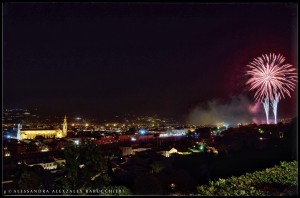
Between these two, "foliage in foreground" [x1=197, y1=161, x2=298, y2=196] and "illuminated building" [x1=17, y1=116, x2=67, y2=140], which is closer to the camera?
"foliage in foreground" [x1=197, y1=161, x2=298, y2=196]

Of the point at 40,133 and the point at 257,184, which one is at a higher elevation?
the point at 257,184

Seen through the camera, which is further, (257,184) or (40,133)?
(40,133)

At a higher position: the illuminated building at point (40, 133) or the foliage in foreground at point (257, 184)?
the foliage in foreground at point (257, 184)

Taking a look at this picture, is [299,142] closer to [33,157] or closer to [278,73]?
[278,73]

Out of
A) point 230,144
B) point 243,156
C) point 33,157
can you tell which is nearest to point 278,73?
point 243,156

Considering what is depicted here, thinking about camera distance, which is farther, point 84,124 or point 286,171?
point 84,124

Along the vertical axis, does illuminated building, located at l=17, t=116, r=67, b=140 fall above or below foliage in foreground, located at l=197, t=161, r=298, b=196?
below

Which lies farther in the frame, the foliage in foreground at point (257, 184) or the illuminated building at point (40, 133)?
the illuminated building at point (40, 133)

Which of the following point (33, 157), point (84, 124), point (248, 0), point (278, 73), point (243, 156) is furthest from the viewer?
point (84, 124)
